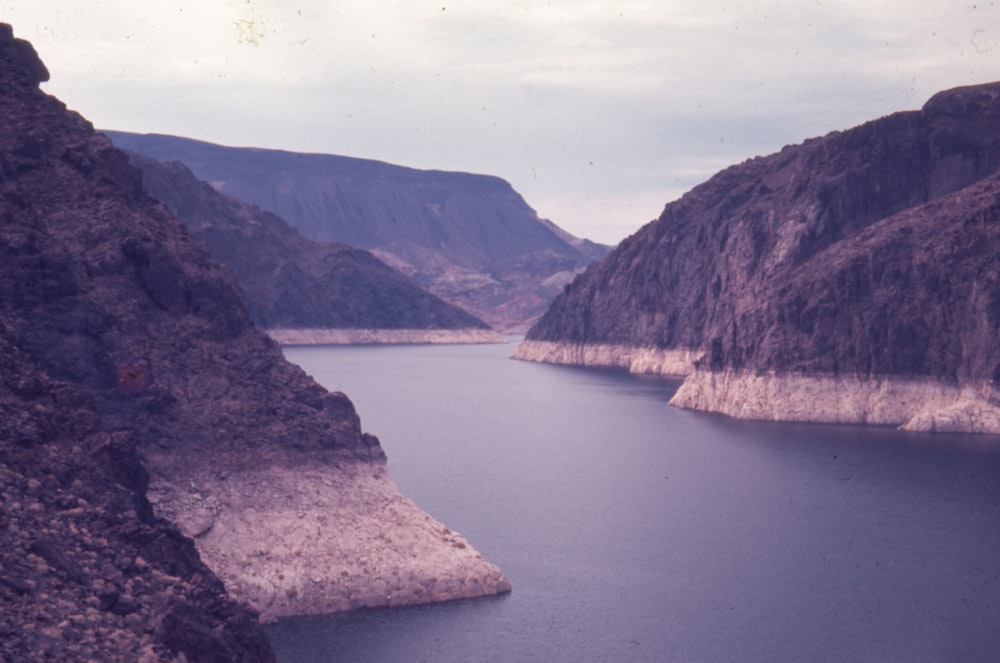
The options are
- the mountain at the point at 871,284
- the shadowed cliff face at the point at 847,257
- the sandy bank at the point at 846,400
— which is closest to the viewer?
the sandy bank at the point at 846,400

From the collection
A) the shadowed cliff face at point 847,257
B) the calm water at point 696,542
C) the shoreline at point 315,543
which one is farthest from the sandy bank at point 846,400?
the shoreline at point 315,543

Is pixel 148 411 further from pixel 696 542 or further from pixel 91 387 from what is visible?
pixel 696 542

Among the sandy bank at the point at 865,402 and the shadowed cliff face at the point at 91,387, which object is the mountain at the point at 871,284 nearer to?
the sandy bank at the point at 865,402

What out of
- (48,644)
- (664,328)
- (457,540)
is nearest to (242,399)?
(457,540)

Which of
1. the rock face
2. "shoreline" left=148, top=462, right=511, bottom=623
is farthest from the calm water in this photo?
the rock face

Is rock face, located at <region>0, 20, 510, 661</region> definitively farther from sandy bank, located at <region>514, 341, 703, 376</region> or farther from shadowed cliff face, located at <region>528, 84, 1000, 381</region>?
sandy bank, located at <region>514, 341, 703, 376</region>
